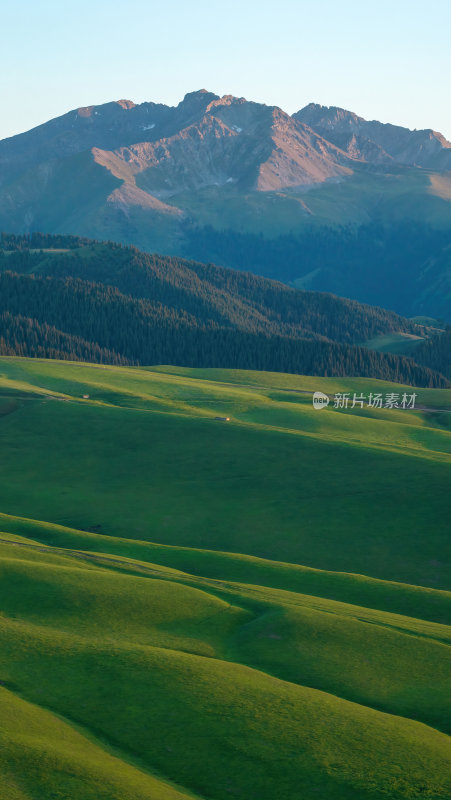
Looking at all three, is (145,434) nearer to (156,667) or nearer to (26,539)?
(26,539)

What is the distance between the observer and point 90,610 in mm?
56781

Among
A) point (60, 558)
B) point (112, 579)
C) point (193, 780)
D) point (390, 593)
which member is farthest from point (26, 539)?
point (193, 780)

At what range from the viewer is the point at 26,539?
3091 inches

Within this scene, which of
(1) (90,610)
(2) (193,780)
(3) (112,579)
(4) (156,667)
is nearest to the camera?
(2) (193,780)

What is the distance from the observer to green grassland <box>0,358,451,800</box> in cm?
3838

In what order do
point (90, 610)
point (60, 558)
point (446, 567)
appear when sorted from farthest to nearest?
point (446, 567) → point (60, 558) → point (90, 610)

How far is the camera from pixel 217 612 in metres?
60.2

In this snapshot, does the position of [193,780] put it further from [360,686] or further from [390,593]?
[390,593]

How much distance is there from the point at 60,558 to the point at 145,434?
179 feet

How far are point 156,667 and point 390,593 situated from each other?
31020 mm

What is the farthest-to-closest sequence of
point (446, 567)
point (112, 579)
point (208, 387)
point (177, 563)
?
point (208, 387), point (446, 567), point (177, 563), point (112, 579)

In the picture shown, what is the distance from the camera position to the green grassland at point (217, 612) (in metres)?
38.4

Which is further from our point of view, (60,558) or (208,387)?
(208,387)

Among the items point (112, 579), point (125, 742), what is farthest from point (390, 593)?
point (125, 742)
